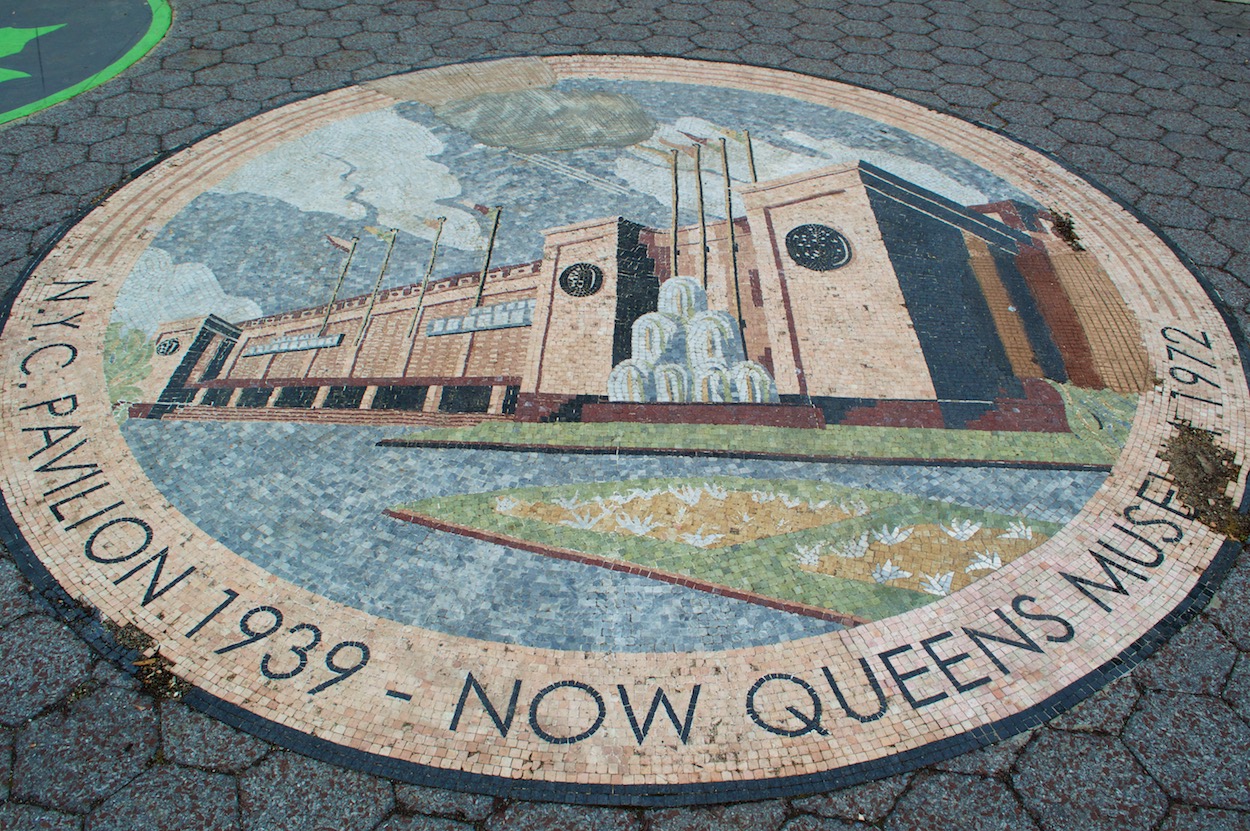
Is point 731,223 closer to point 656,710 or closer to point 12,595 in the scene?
point 656,710

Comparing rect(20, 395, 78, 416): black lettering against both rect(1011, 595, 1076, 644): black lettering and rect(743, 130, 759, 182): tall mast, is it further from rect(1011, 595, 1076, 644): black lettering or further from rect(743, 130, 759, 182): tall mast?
rect(1011, 595, 1076, 644): black lettering

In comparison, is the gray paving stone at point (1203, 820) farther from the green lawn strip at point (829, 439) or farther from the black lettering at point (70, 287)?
the black lettering at point (70, 287)

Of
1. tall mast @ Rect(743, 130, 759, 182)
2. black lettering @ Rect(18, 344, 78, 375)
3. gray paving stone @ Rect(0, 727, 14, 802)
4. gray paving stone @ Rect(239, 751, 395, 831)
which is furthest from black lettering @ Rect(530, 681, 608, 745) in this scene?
tall mast @ Rect(743, 130, 759, 182)

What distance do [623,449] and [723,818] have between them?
9.23 feet

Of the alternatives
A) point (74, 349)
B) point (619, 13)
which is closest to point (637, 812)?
point (74, 349)

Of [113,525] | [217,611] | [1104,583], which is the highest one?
[113,525]

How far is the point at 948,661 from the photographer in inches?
213

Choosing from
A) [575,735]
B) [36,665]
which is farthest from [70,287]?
[575,735]

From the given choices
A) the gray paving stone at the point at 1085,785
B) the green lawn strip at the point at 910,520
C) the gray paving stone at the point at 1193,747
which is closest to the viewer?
the gray paving stone at the point at 1085,785

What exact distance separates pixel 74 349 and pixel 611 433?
→ 4.86 metres

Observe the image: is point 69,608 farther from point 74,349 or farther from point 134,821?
point 74,349

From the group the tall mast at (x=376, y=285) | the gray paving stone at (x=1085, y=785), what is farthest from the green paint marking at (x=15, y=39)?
the gray paving stone at (x=1085, y=785)

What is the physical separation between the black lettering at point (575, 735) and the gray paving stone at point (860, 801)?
3.93 ft

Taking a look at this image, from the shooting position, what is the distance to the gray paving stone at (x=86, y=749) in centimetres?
475
